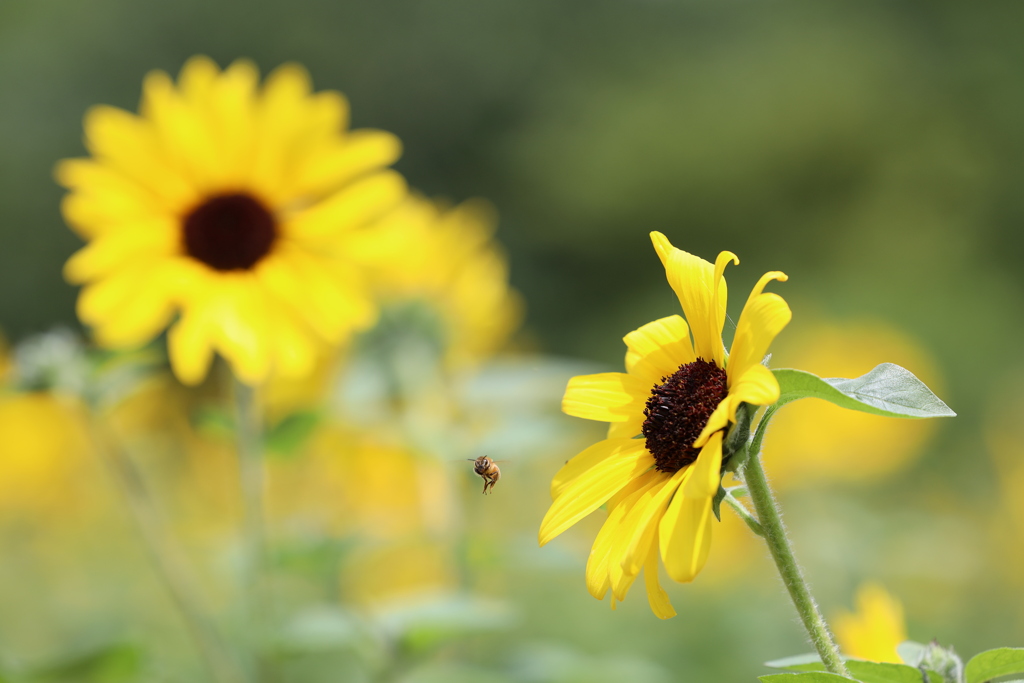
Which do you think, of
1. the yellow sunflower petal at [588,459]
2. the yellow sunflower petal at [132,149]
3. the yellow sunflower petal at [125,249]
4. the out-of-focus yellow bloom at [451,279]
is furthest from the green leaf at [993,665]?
the out-of-focus yellow bloom at [451,279]

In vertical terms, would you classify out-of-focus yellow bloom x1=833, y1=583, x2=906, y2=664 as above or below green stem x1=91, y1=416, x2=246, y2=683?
below

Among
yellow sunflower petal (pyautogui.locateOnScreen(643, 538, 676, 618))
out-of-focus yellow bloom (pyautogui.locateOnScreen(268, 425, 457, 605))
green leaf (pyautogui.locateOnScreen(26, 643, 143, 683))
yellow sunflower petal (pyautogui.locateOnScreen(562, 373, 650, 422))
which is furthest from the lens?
out-of-focus yellow bloom (pyautogui.locateOnScreen(268, 425, 457, 605))

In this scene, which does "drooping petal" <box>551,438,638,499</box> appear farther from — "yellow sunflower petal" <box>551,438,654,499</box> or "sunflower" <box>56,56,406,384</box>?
"sunflower" <box>56,56,406,384</box>

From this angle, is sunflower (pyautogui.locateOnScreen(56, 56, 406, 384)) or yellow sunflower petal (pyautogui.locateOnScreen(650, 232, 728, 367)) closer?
yellow sunflower petal (pyautogui.locateOnScreen(650, 232, 728, 367))

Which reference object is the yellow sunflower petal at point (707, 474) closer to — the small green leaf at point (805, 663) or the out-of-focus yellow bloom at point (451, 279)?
the small green leaf at point (805, 663)

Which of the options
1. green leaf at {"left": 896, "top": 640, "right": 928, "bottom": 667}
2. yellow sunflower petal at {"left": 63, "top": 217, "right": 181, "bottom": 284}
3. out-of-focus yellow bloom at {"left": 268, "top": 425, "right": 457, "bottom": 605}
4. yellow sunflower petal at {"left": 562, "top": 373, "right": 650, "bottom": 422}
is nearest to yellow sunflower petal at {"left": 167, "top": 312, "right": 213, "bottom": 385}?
yellow sunflower petal at {"left": 63, "top": 217, "right": 181, "bottom": 284}
